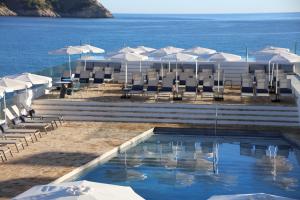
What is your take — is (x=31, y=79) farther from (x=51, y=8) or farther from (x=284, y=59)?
(x=51, y=8)

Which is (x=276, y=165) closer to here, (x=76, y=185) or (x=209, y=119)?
(x=209, y=119)

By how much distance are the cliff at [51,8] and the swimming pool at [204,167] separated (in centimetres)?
17175

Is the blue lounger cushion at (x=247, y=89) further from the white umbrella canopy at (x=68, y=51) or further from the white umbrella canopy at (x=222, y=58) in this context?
the white umbrella canopy at (x=68, y=51)

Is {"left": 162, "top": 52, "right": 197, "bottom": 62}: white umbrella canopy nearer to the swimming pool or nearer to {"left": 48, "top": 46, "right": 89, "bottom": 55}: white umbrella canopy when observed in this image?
{"left": 48, "top": 46, "right": 89, "bottom": 55}: white umbrella canopy

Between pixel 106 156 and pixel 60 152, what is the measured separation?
1.15m

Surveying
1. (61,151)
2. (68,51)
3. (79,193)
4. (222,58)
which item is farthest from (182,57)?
(79,193)

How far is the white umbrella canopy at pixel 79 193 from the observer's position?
7265 mm

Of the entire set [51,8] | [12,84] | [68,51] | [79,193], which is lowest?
[79,193]

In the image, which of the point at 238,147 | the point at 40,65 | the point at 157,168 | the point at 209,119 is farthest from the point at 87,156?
the point at 40,65

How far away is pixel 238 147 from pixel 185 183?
365cm

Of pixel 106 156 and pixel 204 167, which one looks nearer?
pixel 204 167

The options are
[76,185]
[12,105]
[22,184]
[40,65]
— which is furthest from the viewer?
[40,65]

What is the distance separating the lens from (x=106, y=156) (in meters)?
13.8

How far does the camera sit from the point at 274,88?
19.9 metres
